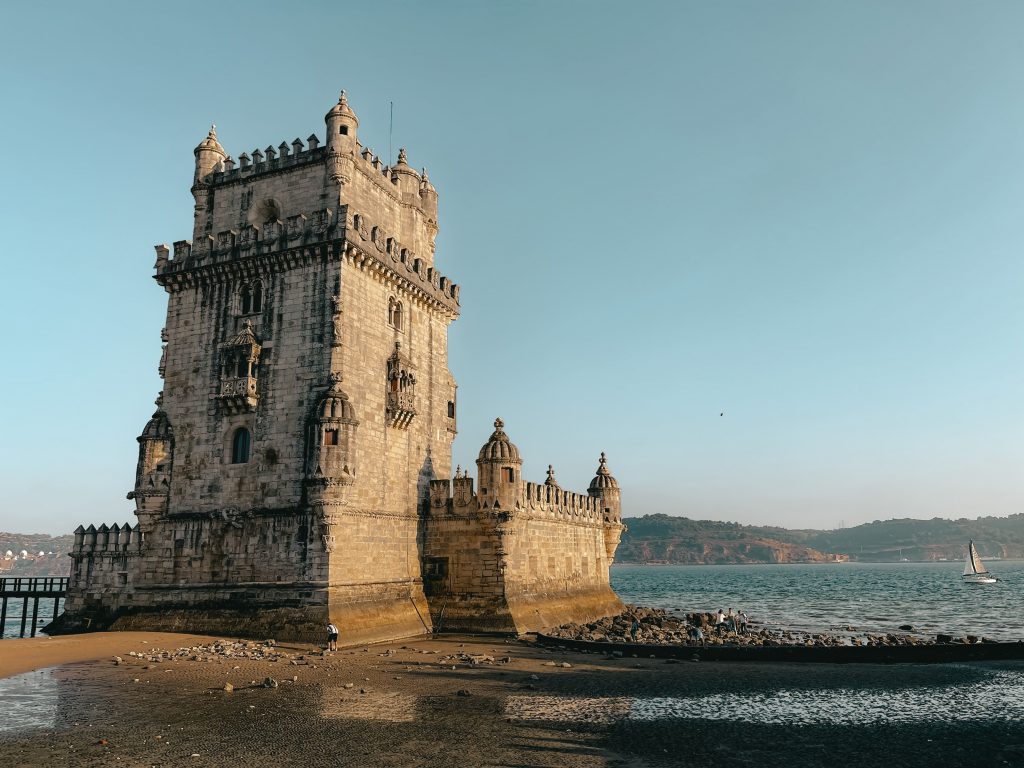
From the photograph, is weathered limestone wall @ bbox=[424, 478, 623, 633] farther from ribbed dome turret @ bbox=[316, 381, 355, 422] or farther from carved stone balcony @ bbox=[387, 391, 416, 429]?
ribbed dome turret @ bbox=[316, 381, 355, 422]

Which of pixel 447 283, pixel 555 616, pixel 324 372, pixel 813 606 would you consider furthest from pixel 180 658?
pixel 813 606

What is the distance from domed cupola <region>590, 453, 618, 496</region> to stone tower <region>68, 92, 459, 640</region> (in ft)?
54.4

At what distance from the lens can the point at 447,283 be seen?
41312mm

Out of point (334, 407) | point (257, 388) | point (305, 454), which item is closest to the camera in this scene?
point (334, 407)

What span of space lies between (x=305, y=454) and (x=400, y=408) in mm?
5109

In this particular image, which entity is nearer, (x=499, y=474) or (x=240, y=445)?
(x=240, y=445)

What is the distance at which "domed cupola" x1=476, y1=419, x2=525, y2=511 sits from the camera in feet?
117

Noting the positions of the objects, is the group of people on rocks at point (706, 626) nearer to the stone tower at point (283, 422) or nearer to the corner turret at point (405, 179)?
the stone tower at point (283, 422)

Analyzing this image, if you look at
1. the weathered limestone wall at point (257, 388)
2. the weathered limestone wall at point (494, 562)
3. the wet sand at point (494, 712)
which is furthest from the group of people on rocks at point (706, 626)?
the weathered limestone wall at point (257, 388)

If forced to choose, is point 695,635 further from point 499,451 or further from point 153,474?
point 153,474

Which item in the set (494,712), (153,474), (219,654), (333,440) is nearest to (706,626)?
(333,440)

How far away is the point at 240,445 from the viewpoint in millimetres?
32969

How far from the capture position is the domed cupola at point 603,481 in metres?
50.2

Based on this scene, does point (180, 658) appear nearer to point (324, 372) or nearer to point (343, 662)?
point (343, 662)
